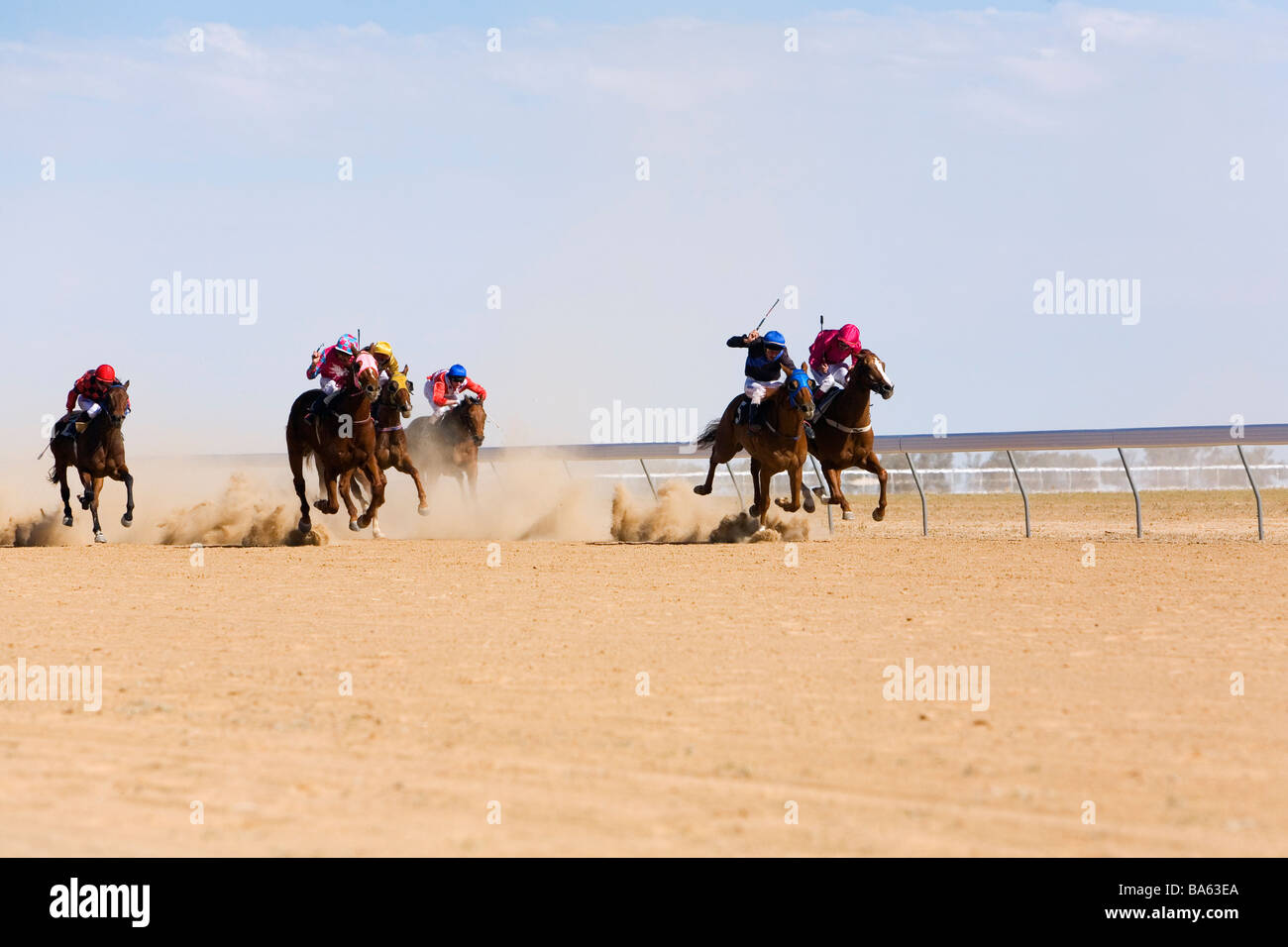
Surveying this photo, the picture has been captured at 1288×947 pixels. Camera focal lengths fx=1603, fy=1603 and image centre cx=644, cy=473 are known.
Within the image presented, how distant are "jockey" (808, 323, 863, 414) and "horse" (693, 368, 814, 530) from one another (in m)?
0.49

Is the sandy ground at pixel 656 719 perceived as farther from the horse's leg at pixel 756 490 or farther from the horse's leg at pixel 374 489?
the horse's leg at pixel 374 489

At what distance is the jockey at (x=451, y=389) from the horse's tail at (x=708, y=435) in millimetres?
4549

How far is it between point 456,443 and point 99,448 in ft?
18.1

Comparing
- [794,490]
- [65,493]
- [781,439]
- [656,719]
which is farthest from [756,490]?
[656,719]

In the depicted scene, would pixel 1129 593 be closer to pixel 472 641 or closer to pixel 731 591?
pixel 731 591

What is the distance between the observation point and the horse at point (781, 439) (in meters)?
19.2

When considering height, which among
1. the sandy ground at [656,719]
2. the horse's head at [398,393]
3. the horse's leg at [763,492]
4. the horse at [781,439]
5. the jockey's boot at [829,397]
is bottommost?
the sandy ground at [656,719]

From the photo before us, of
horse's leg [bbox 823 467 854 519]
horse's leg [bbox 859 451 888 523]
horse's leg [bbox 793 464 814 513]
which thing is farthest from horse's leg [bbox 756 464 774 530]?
horse's leg [bbox 859 451 888 523]

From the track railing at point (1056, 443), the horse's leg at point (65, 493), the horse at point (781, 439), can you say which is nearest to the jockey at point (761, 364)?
the horse at point (781, 439)

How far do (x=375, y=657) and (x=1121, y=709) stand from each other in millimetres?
4558

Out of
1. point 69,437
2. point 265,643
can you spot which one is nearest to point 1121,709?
point 265,643

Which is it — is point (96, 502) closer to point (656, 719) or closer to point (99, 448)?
point (99, 448)

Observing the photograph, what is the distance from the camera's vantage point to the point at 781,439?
1981 centimetres

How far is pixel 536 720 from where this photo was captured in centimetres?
759
